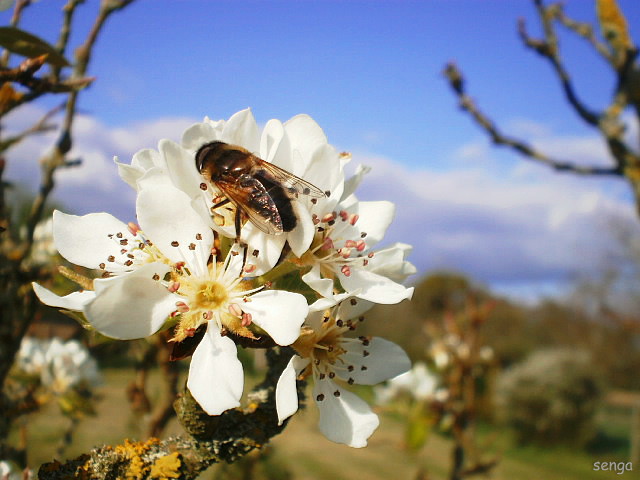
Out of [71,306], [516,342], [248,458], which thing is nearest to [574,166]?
[248,458]

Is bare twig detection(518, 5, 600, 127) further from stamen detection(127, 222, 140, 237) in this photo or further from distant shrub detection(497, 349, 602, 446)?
distant shrub detection(497, 349, 602, 446)

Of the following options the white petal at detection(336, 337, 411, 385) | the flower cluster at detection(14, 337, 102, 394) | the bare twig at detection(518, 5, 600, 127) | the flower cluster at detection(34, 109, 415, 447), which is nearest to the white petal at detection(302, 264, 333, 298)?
the flower cluster at detection(34, 109, 415, 447)

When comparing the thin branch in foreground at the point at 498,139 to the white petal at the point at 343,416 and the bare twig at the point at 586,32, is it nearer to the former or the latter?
the bare twig at the point at 586,32

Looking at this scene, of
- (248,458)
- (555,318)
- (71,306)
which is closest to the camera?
(71,306)

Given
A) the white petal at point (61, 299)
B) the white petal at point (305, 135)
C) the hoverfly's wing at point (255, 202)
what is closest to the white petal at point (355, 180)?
the white petal at point (305, 135)

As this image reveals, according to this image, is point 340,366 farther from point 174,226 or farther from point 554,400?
point 554,400

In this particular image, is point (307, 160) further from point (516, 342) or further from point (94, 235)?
point (516, 342)
